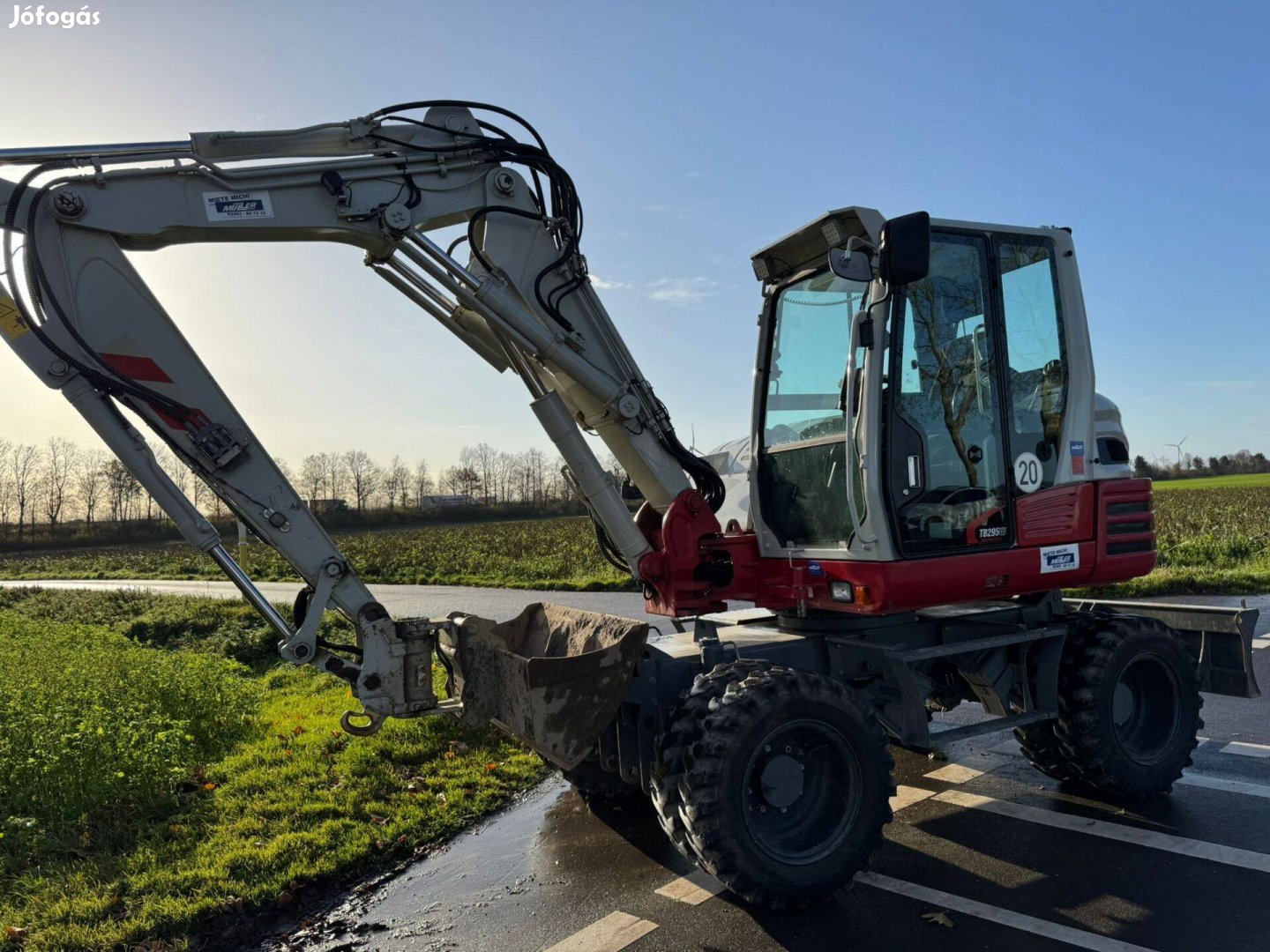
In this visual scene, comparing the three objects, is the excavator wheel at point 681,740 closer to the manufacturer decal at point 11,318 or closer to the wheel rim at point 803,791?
the wheel rim at point 803,791

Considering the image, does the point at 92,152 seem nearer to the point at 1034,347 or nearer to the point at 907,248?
the point at 907,248

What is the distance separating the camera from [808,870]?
4309 millimetres

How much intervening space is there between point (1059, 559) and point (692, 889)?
297 cm

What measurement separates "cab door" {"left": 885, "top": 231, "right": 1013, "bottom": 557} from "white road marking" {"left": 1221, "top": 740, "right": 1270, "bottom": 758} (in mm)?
2540

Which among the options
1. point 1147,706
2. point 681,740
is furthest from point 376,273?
point 1147,706

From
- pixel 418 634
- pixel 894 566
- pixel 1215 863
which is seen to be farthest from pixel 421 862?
pixel 1215 863

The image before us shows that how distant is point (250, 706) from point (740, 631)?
16.2 ft

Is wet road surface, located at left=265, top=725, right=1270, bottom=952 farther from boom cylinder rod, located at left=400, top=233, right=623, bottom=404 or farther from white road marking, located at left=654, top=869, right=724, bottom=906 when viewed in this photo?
boom cylinder rod, located at left=400, top=233, right=623, bottom=404

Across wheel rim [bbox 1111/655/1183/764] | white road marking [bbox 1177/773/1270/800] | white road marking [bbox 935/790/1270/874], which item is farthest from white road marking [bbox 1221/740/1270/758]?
white road marking [bbox 935/790/1270/874]

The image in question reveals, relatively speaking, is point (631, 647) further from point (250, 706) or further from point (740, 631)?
point (250, 706)

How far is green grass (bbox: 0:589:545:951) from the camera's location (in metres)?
4.54

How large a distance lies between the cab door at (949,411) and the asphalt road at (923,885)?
5.33 ft

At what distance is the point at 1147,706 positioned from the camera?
5.93m

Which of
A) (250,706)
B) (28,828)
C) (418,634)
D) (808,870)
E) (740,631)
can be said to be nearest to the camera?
(808,870)
